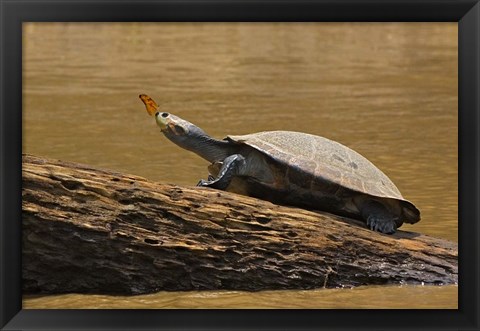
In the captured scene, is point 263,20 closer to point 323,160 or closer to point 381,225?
point 323,160

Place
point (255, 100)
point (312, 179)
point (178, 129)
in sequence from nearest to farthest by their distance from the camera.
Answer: point (312, 179)
point (178, 129)
point (255, 100)

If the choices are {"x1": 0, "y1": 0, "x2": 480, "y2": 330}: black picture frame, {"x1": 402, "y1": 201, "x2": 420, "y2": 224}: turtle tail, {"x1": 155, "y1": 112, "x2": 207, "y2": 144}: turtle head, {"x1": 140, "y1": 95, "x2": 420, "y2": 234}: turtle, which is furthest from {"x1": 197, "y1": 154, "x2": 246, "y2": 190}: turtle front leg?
{"x1": 0, "y1": 0, "x2": 480, "y2": 330}: black picture frame

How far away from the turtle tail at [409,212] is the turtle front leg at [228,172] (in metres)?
1.08

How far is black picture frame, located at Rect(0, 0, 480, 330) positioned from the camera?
4.13m

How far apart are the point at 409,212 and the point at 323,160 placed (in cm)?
69

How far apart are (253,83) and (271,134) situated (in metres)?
10.3

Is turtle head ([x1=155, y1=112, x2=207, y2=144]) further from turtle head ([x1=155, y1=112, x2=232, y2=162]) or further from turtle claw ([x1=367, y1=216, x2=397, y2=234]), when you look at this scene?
turtle claw ([x1=367, y1=216, x2=397, y2=234])

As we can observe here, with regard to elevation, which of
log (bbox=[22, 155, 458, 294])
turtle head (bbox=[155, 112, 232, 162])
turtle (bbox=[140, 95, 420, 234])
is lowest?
log (bbox=[22, 155, 458, 294])

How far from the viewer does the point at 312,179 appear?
6301 mm

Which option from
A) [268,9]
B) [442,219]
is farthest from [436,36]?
[268,9]

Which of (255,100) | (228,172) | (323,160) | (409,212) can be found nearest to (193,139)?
(228,172)

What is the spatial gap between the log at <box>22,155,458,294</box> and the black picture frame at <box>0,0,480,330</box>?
151 cm
